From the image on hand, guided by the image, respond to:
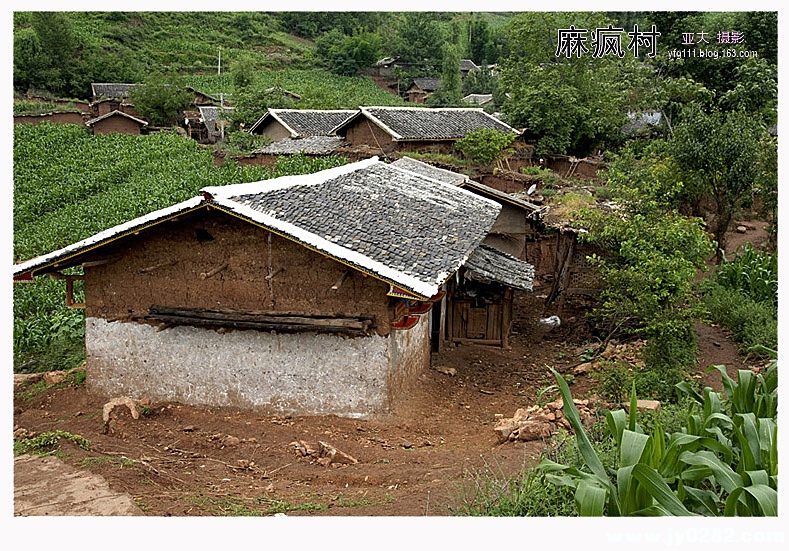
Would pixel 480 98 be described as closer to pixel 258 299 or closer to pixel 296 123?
pixel 296 123

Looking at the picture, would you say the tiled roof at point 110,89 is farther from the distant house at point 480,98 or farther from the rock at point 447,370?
the rock at point 447,370

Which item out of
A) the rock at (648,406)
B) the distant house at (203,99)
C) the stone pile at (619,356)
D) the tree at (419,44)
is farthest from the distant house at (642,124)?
the tree at (419,44)

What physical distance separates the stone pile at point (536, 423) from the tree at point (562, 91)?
81.5 feet

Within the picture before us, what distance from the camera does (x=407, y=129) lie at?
1190 inches

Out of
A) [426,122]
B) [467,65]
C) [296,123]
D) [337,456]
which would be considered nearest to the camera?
[337,456]

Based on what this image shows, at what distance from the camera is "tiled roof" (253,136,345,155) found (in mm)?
29750

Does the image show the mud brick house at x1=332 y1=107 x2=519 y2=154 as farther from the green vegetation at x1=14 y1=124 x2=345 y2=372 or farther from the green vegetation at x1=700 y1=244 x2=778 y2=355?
the green vegetation at x1=700 y1=244 x2=778 y2=355

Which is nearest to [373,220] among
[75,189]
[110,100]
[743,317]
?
[743,317]

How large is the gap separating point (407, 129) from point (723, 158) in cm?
1582

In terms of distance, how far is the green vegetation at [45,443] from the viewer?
843 cm

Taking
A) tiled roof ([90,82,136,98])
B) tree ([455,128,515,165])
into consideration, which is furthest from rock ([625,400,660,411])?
tiled roof ([90,82,136,98])

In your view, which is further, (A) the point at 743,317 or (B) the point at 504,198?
(B) the point at 504,198

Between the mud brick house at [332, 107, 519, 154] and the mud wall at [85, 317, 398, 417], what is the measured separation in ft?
65.5

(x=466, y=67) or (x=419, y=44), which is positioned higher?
(x=419, y=44)
